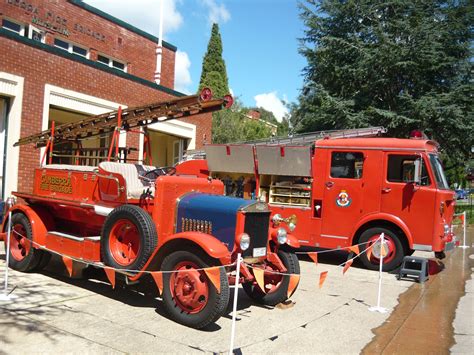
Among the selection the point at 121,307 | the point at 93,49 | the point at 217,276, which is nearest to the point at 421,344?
the point at 217,276

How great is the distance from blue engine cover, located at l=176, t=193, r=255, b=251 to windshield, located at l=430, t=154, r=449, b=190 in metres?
5.26

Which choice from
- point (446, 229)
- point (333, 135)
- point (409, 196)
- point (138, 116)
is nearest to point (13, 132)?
point (138, 116)

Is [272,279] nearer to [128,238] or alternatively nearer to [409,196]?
[128,238]

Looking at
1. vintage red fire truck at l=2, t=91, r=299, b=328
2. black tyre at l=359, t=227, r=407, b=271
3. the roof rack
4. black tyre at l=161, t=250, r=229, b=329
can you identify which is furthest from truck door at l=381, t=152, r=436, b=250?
black tyre at l=161, t=250, r=229, b=329

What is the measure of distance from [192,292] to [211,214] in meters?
0.99

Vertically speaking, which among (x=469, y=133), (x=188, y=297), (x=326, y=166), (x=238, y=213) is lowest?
(x=188, y=297)

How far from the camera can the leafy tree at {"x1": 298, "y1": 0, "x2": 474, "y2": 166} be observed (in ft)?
58.6

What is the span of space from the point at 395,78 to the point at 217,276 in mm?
16136

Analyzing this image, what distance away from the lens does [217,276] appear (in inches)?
199

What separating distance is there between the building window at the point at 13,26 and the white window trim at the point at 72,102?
11.2 feet

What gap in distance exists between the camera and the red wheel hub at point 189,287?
527cm

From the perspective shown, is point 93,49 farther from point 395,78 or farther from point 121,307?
point 121,307

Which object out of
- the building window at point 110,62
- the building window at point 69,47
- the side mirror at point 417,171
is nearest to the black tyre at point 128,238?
the side mirror at point 417,171

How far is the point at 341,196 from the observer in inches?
401
